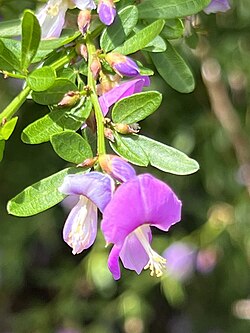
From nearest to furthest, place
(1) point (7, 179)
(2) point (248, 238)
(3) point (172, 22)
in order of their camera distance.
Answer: (3) point (172, 22) → (2) point (248, 238) → (1) point (7, 179)

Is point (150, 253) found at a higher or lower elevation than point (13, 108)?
lower

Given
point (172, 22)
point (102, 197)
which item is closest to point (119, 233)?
point (102, 197)

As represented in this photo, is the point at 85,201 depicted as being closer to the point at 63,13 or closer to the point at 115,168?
the point at 115,168

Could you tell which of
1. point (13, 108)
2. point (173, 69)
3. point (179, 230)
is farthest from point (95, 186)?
point (179, 230)

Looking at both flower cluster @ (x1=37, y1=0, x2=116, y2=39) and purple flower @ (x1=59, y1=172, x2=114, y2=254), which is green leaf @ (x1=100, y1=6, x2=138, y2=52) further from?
purple flower @ (x1=59, y1=172, x2=114, y2=254)

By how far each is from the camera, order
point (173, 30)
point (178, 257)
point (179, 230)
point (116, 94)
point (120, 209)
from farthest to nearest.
→ point (179, 230) → point (178, 257) → point (173, 30) → point (116, 94) → point (120, 209)

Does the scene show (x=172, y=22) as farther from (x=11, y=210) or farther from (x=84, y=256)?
(x=84, y=256)
